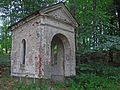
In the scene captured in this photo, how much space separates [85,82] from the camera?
12.6 metres

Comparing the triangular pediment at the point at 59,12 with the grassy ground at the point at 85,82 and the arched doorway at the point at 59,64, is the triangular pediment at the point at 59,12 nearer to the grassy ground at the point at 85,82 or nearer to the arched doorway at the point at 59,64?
the arched doorway at the point at 59,64

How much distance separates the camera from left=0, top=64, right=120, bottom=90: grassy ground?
10.6m

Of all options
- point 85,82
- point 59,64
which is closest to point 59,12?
point 59,64

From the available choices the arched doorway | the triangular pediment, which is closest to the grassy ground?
the arched doorway

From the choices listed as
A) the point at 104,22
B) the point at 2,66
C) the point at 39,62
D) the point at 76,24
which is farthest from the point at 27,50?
the point at 2,66

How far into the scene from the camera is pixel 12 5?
2334 centimetres

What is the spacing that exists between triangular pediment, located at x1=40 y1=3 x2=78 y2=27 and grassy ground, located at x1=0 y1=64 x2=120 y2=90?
3.95m

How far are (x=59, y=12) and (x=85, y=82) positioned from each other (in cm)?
532

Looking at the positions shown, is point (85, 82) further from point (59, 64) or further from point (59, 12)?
point (59, 12)

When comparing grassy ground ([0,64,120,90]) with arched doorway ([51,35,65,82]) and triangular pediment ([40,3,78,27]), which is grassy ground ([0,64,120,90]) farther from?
triangular pediment ([40,3,78,27])

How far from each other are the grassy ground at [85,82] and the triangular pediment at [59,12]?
3952 mm

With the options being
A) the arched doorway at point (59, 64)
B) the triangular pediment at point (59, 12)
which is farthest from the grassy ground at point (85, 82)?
the triangular pediment at point (59, 12)

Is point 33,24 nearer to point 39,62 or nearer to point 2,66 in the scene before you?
point 39,62

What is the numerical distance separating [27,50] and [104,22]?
6947mm
